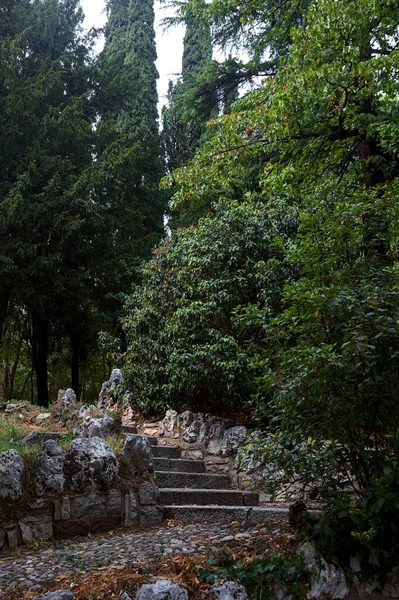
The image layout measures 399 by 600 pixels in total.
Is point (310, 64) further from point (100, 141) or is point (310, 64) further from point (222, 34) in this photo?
point (100, 141)

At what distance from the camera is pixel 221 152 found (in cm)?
681

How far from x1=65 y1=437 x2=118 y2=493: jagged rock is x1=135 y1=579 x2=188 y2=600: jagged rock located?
1699 millimetres

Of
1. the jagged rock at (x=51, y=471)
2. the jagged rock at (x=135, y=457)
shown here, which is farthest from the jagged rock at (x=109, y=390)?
the jagged rock at (x=51, y=471)

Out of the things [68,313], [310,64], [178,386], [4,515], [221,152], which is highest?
[310,64]

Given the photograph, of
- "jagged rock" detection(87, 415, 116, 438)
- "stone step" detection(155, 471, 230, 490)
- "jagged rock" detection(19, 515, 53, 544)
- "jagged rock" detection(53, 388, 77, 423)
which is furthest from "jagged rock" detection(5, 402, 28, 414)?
"jagged rock" detection(19, 515, 53, 544)

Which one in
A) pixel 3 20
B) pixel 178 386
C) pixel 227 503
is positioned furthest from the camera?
pixel 3 20

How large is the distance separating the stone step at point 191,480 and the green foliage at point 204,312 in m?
1.26

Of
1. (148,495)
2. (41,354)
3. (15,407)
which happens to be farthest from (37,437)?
(41,354)

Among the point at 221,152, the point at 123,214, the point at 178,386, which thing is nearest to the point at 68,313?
the point at 123,214

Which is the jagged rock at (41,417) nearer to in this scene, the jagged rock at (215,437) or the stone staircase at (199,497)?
the stone staircase at (199,497)

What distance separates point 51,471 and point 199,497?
1731 mm

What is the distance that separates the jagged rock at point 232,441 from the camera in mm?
6484

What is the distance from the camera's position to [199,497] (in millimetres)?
5188

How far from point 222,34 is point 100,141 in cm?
589
